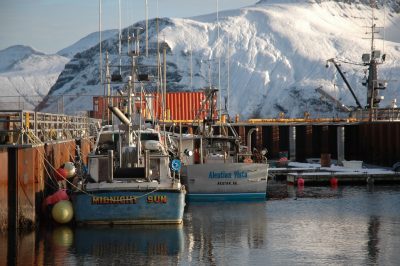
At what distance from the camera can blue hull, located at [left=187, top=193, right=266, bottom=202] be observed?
155 feet

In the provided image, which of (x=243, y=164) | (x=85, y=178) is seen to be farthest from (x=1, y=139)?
(x=243, y=164)

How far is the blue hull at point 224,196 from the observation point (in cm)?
4731

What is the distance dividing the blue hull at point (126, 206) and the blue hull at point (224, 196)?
1114 centimetres

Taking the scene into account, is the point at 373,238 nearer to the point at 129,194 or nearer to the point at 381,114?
the point at 129,194

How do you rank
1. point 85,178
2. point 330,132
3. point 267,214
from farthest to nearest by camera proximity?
point 330,132
point 267,214
point 85,178

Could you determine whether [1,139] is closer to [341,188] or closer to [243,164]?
[243,164]

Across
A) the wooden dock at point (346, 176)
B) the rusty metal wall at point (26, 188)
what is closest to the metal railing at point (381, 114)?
the wooden dock at point (346, 176)

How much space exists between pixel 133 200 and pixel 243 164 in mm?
12360

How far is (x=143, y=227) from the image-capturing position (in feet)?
117

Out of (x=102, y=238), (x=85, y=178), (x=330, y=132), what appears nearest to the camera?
(x=102, y=238)

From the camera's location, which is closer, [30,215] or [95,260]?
[95,260]

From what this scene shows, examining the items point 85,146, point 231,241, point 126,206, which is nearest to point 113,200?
point 126,206

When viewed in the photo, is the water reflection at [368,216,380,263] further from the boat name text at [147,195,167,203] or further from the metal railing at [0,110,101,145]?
the metal railing at [0,110,101,145]

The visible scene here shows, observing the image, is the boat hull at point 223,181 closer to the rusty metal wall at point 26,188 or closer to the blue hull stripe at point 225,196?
the blue hull stripe at point 225,196
